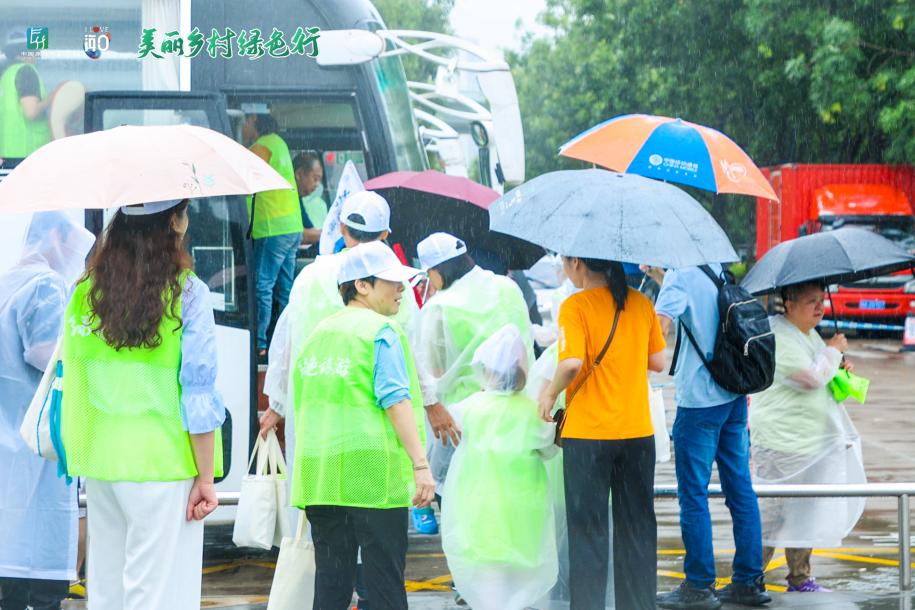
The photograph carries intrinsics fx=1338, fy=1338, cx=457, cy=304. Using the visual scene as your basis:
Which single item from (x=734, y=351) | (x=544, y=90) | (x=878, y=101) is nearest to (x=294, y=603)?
(x=734, y=351)

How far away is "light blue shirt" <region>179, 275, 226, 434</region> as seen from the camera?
412 cm

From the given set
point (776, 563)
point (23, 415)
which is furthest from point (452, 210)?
point (23, 415)

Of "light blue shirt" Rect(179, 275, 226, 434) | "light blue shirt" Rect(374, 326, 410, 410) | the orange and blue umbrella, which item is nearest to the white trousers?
"light blue shirt" Rect(179, 275, 226, 434)

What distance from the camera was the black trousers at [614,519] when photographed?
17.1ft

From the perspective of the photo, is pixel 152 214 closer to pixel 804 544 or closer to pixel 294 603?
pixel 294 603

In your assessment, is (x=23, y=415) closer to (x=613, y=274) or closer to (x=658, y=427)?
(x=613, y=274)

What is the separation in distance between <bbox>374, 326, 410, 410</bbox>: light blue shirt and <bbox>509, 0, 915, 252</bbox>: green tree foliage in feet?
62.1

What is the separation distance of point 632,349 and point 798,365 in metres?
1.37

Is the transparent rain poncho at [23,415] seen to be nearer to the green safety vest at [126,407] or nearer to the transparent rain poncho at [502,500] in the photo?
the green safety vest at [126,407]

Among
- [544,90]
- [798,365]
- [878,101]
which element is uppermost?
[544,90]

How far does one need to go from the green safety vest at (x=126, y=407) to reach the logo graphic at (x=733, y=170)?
2.84 metres

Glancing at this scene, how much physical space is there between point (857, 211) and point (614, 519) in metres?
19.7

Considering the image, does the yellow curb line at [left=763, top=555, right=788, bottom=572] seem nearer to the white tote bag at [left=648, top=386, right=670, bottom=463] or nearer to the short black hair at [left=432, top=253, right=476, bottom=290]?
the white tote bag at [left=648, top=386, right=670, bottom=463]

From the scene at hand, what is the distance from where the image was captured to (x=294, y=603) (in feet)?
16.8
